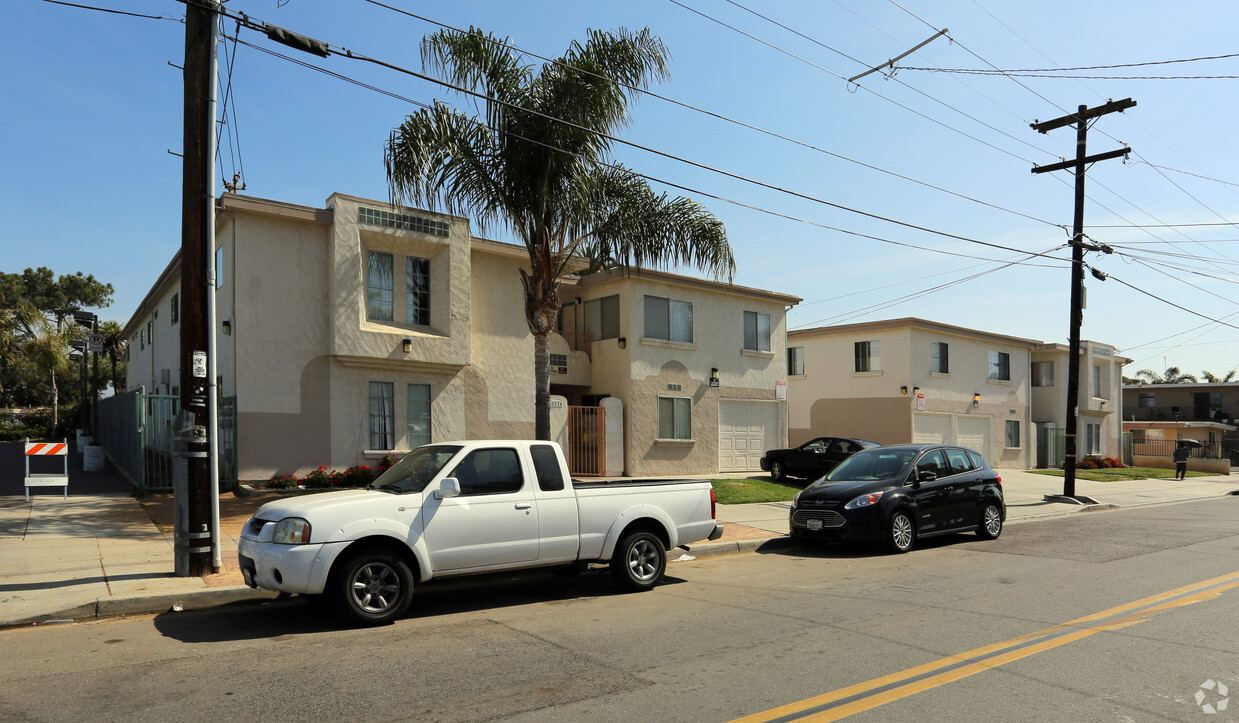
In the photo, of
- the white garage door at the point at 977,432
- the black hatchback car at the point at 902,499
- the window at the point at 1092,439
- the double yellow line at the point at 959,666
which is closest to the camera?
the double yellow line at the point at 959,666

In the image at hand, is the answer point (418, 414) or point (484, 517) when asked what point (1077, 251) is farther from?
point (484, 517)

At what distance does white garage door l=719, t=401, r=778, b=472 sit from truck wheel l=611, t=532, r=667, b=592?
614 inches

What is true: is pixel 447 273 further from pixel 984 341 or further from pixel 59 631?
pixel 984 341

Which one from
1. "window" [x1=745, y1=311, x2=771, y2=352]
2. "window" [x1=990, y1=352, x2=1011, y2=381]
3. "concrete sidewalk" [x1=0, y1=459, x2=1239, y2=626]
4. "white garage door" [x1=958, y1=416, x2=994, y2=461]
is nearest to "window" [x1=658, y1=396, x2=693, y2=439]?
"window" [x1=745, y1=311, x2=771, y2=352]

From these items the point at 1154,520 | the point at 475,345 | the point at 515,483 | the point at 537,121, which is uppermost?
the point at 537,121

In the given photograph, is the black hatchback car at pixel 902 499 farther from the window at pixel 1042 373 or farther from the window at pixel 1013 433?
the window at pixel 1042 373

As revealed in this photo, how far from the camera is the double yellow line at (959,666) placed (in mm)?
5062

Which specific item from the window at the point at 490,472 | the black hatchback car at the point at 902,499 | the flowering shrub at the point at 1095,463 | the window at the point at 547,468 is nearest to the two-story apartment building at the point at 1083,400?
the flowering shrub at the point at 1095,463

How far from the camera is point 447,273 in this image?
749 inches

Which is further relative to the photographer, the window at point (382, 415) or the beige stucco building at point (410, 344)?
the window at point (382, 415)

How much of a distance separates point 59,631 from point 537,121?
1010 centimetres

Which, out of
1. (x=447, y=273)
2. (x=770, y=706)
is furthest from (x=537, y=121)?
(x=770, y=706)

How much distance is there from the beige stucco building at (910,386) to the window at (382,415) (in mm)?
18920

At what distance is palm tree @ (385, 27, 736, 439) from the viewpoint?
14.0m
